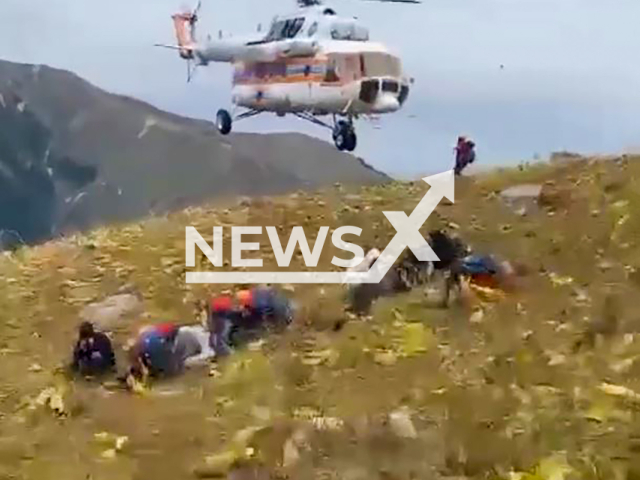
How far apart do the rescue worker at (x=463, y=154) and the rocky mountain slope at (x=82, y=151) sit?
3894 inches

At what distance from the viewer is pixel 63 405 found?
12734mm

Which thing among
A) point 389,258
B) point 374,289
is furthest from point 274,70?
point 374,289

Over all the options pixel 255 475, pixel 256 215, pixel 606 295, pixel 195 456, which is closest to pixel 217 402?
pixel 195 456

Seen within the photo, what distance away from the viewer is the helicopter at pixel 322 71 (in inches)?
1373

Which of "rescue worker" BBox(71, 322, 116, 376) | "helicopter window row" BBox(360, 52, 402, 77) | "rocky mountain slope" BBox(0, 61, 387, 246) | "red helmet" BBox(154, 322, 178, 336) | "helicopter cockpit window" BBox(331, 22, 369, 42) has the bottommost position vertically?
"rocky mountain slope" BBox(0, 61, 387, 246)

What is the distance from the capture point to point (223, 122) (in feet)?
138

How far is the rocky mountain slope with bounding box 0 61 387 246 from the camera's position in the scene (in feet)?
461

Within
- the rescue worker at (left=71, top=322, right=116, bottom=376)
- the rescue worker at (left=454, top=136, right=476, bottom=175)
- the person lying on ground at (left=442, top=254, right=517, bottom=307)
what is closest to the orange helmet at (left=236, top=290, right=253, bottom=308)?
the rescue worker at (left=71, top=322, right=116, bottom=376)

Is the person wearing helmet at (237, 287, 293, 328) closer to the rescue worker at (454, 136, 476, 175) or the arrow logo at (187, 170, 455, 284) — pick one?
the arrow logo at (187, 170, 455, 284)

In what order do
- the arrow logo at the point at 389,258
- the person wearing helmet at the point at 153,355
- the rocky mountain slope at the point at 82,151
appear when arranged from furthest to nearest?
the rocky mountain slope at the point at 82,151
the arrow logo at the point at 389,258
the person wearing helmet at the point at 153,355

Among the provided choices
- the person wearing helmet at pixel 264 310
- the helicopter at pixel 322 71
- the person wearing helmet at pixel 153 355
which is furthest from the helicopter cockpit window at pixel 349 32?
the person wearing helmet at pixel 153 355

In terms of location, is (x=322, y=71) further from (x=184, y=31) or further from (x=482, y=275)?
(x=482, y=275)

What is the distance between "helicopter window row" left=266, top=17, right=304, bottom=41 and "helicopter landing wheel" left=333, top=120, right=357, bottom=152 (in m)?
3.68

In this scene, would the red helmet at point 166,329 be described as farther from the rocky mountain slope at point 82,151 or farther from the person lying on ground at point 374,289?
the rocky mountain slope at point 82,151
